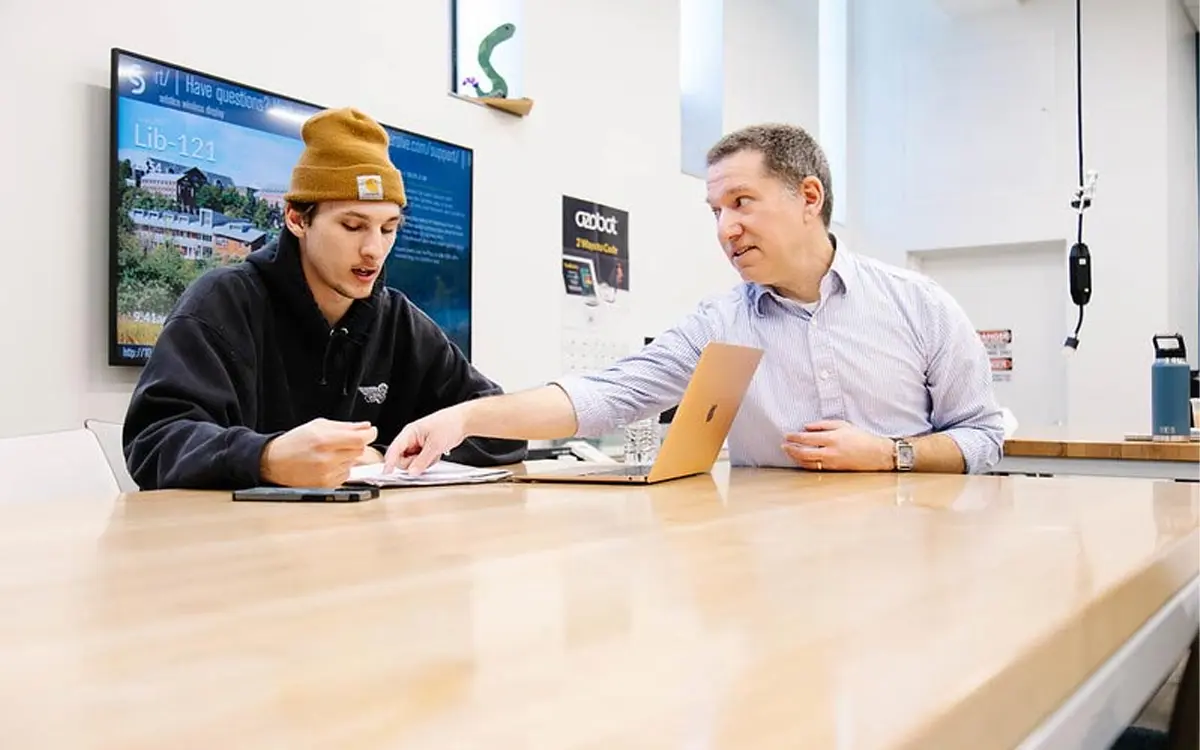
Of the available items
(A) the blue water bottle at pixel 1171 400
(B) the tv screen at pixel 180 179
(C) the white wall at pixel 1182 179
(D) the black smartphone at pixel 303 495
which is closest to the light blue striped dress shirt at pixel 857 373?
(D) the black smartphone at pixel 303 495

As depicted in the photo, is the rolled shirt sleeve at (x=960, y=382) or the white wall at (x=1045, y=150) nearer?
the rolled shirt sleeve at (x=960, y=382)

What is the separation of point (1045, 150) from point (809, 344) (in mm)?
5345

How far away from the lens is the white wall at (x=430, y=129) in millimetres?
2531

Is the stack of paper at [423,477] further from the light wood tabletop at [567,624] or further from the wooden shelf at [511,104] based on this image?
the wooden shelf at [511,104]

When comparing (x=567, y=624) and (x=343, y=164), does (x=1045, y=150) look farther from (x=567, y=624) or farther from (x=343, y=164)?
(x=567, y=624)

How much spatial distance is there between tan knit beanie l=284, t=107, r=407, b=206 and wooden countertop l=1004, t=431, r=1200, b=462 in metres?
1.59

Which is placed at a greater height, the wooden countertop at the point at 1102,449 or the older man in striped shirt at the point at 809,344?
the older man in striped shirt at the point at 809,344

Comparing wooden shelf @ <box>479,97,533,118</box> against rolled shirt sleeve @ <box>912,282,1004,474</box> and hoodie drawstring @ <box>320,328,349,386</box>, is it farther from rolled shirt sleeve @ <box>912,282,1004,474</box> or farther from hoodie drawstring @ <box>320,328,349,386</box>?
rolled shirt sleeve @ <box>912,282,1004,474</box>

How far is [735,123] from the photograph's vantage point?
18.1 ft

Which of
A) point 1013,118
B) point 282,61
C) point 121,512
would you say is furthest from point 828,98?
point 121,512

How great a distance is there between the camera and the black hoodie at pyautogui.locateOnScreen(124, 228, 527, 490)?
1.50m

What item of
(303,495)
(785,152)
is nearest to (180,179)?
(785,152)

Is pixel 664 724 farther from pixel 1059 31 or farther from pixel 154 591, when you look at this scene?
pixel 1059 31

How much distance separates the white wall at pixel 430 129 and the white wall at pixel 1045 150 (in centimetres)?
92
